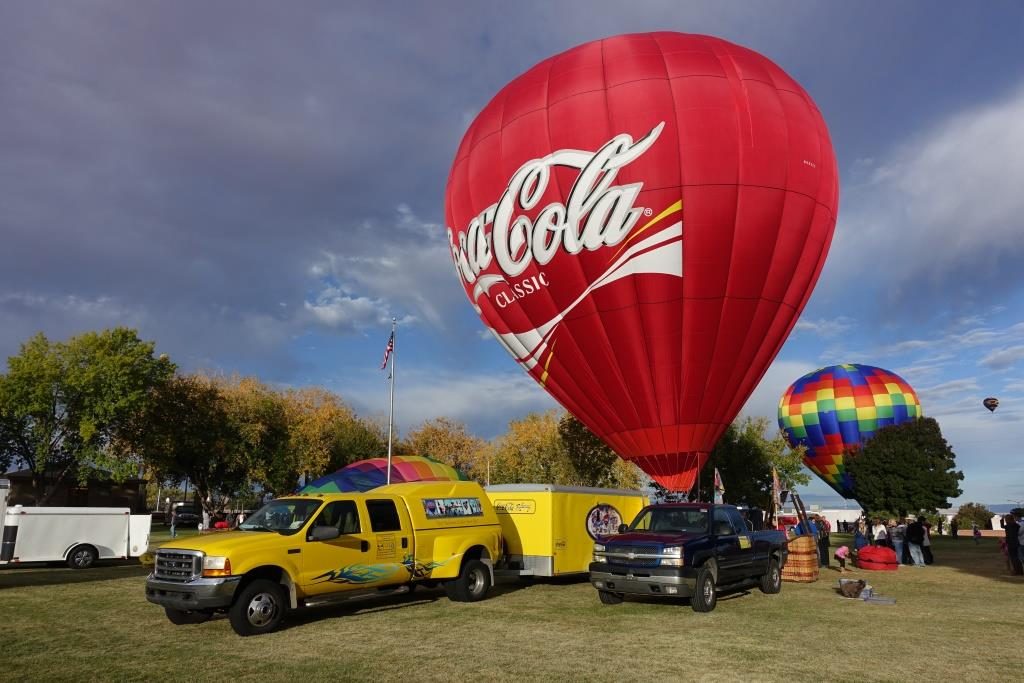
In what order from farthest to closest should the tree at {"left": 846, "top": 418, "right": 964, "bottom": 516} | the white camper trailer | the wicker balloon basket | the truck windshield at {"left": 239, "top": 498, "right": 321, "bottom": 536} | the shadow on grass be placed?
the tree at {"left": 846, "top": 418, "right": 964, "bottom": 516} → the white camper trailer → the wicker balloon basket → the shadow on grass → the truck windshield at {"left": 239, "top": 498, "right": 321, "bottom": 536}

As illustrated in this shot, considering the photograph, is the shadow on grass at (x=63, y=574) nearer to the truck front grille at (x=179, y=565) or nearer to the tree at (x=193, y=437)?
the truck front grille at (x=179, y=565)

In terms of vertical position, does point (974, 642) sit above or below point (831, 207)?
below

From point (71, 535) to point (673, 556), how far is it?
19.7 metres

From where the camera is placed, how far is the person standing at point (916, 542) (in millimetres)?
23828

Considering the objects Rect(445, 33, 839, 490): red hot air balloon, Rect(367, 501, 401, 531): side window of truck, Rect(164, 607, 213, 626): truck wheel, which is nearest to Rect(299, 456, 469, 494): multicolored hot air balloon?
Rect(445, 33, 839, 490): red hot air balloon

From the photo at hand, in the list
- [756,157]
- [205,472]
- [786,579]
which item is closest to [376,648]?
[786,579]

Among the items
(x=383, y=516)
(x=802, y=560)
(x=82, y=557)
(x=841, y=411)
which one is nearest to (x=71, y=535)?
(x=82, y=557)

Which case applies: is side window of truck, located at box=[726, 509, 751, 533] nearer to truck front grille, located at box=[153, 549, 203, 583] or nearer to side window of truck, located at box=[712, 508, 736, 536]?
side window of truck, located at box=[712, 508, 736, 536]

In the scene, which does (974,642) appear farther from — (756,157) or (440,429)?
(440,429)

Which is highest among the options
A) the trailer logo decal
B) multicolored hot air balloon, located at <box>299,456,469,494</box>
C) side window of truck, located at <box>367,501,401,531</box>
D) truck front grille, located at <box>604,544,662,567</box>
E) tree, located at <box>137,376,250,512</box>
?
tree, located at <box>137,376,250,512</box>

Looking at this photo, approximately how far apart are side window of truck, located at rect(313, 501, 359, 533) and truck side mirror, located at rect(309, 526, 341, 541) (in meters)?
0.30

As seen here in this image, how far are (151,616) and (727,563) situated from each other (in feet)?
35.9

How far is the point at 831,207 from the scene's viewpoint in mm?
22266

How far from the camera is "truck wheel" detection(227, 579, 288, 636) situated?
10.5m
